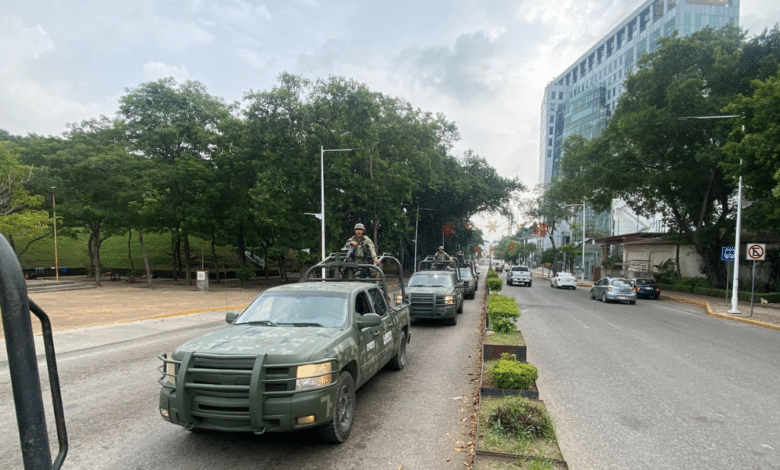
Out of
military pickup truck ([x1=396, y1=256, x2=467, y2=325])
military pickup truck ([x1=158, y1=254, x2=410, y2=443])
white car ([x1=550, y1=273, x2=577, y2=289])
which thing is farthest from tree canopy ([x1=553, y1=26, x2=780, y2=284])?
military pickup truck ([x1=158, y1=254, x2=410, y2=443])

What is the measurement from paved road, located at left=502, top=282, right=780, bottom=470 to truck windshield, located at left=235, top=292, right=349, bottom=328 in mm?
2913

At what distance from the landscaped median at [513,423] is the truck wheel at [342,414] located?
136cm

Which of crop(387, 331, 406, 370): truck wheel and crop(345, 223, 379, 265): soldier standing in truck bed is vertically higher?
crop(345, 223, 379, 265): soldier standing in truck bed

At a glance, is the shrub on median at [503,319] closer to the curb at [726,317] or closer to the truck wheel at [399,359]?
the truck wheel at [399,359]

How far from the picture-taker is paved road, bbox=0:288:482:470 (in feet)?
14.2

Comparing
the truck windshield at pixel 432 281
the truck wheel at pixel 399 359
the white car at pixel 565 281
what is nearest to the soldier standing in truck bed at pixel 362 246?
the truck wheel at pixel 399 359

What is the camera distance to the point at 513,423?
14.6 ft

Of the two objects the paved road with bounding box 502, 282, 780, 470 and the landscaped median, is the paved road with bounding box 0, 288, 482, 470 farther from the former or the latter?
the paved road with bounding box 502, 282, 780, 470

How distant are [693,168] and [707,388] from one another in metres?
24.8

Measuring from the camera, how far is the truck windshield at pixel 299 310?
5.50 metres

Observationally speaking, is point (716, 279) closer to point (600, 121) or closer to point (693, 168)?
point (693, 168)

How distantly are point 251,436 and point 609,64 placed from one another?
111 m

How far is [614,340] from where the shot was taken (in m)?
11.3

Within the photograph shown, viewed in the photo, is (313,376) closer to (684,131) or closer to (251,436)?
(251,436)
